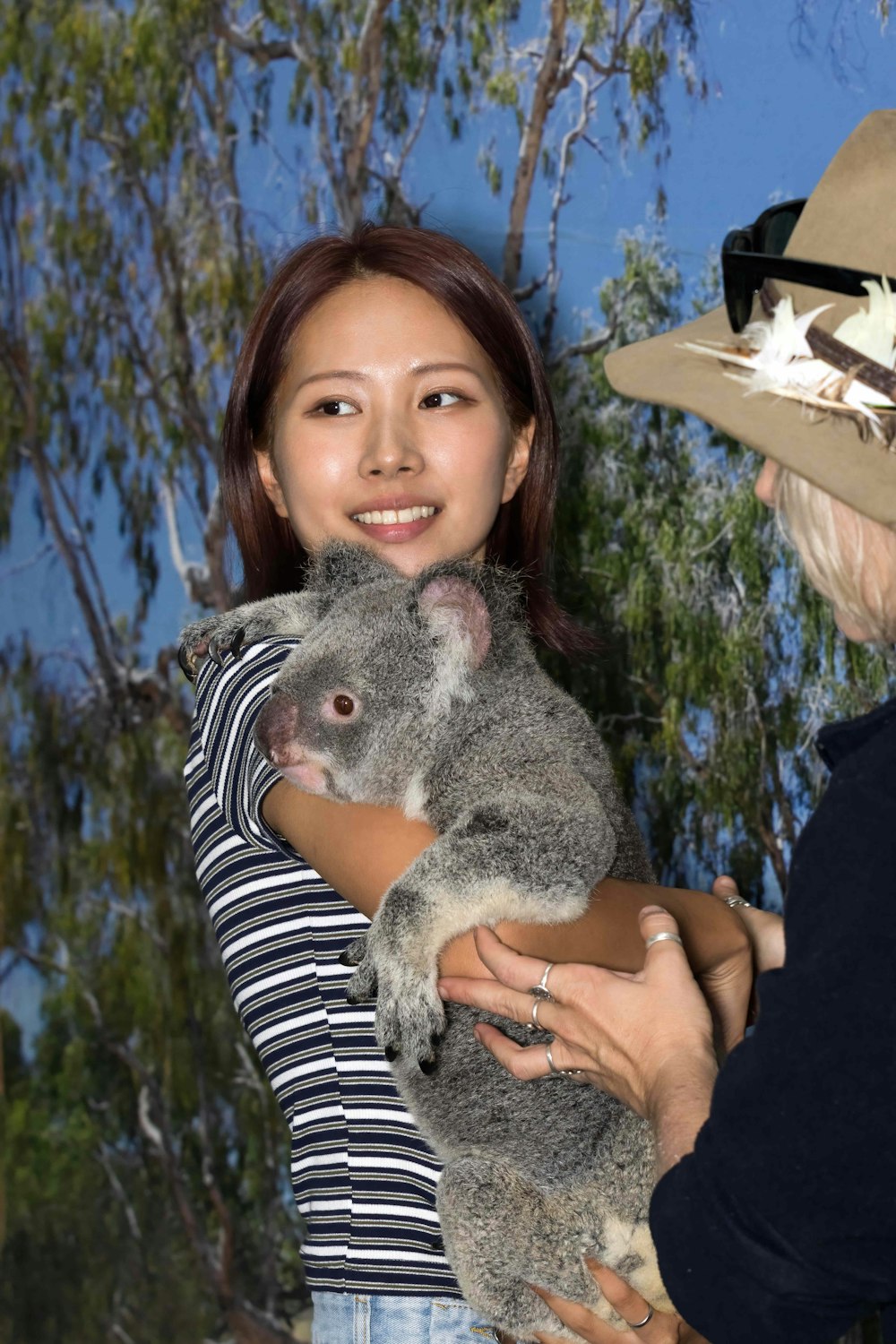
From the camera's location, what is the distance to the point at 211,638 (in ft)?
5.85

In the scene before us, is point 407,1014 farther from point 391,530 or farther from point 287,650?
point 391,530

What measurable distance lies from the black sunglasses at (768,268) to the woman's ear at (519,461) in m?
0.73

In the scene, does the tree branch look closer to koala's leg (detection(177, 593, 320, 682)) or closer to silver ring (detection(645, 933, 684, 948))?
koala's leg (detection(177, 593, 320, 682))

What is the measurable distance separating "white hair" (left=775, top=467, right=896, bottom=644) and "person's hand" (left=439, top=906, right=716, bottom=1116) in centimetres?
39

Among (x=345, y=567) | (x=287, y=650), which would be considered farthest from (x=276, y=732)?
(x=345, y=567)

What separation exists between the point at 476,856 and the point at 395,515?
0.49 m

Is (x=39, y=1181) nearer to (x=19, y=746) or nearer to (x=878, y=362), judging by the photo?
(x=19, y=746)

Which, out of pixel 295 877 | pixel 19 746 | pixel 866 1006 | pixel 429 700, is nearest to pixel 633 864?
pixel 429 700

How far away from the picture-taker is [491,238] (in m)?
3.47

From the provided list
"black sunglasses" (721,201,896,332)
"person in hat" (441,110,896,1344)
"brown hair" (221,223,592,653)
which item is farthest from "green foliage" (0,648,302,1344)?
"black sunglasses" (721,201,896,332)

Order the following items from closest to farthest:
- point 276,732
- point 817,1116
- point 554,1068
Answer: point 817,1116, point 554,1068, point 276,732

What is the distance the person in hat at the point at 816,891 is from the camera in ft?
3.02

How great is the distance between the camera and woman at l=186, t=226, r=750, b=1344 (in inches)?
55.9

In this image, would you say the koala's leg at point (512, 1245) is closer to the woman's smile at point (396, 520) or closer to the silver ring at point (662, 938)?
the silver ring at point (662, 938)
